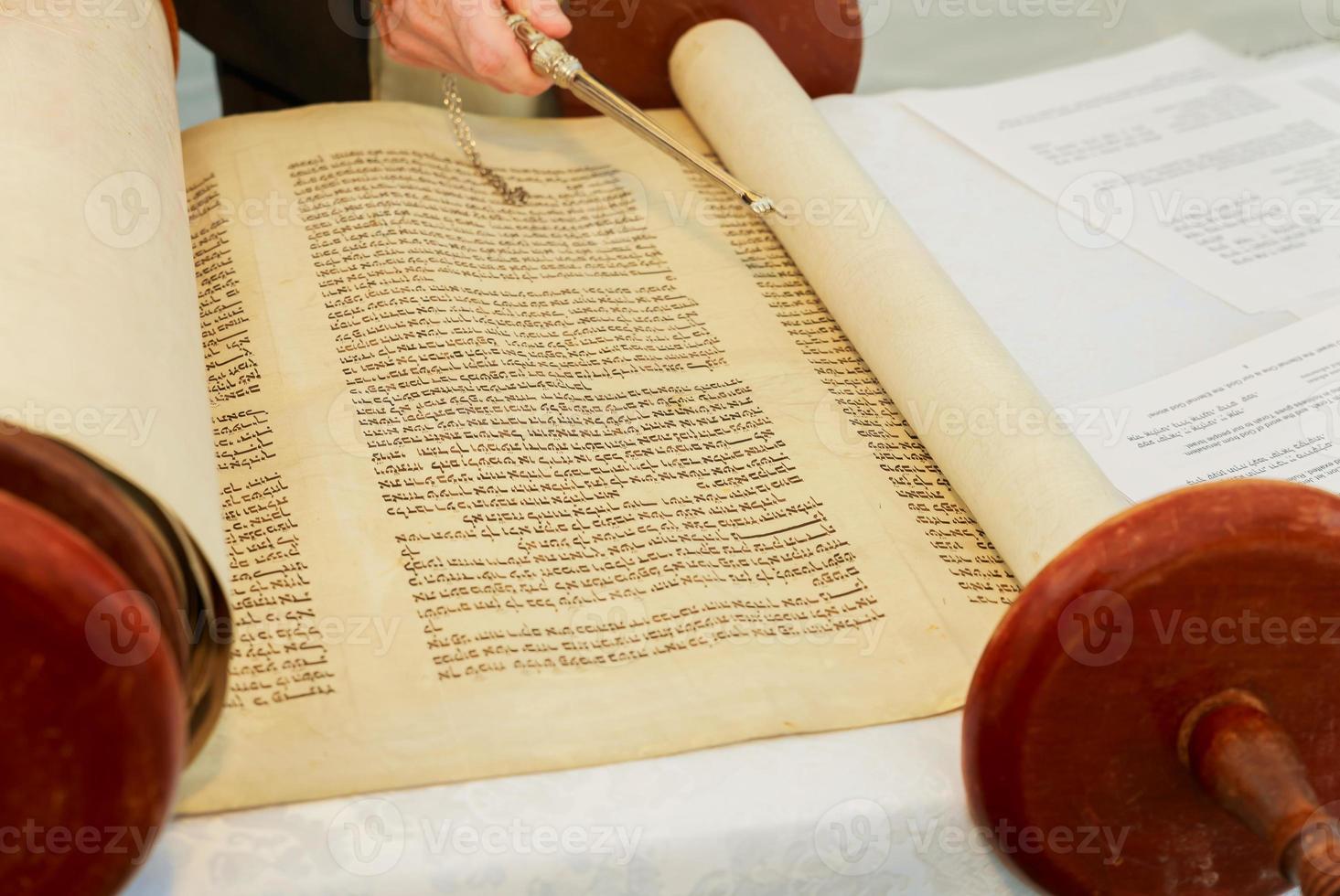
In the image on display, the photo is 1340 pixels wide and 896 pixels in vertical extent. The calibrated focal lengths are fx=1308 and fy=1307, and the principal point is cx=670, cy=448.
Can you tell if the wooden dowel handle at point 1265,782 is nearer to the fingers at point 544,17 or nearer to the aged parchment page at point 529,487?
the aged parchment page at point 529,487

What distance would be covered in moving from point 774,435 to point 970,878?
0.32m

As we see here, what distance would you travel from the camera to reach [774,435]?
2.91 ft

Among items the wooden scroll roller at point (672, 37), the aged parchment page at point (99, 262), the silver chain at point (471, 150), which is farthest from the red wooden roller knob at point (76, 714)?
the wooden scroll roller at point (672, 37)

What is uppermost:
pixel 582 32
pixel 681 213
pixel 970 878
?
pixel 582 32

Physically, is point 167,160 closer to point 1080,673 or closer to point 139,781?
point 139,781

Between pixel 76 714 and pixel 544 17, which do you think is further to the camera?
pixel 544 17

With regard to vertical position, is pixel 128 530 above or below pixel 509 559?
above

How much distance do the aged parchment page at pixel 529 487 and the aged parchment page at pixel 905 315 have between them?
4cm

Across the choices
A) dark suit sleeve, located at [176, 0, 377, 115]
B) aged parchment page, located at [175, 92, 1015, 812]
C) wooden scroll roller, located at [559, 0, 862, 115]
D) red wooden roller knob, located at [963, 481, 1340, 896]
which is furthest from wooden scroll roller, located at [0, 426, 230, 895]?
dark suit sleeve, located at [176, 0, 377, 115]

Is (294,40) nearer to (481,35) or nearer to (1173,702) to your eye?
(481,35)

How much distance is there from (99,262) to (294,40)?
0.75 m

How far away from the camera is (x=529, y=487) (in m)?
0.81

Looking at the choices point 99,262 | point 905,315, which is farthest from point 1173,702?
point 99,262

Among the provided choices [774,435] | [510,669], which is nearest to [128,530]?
[510,669]
